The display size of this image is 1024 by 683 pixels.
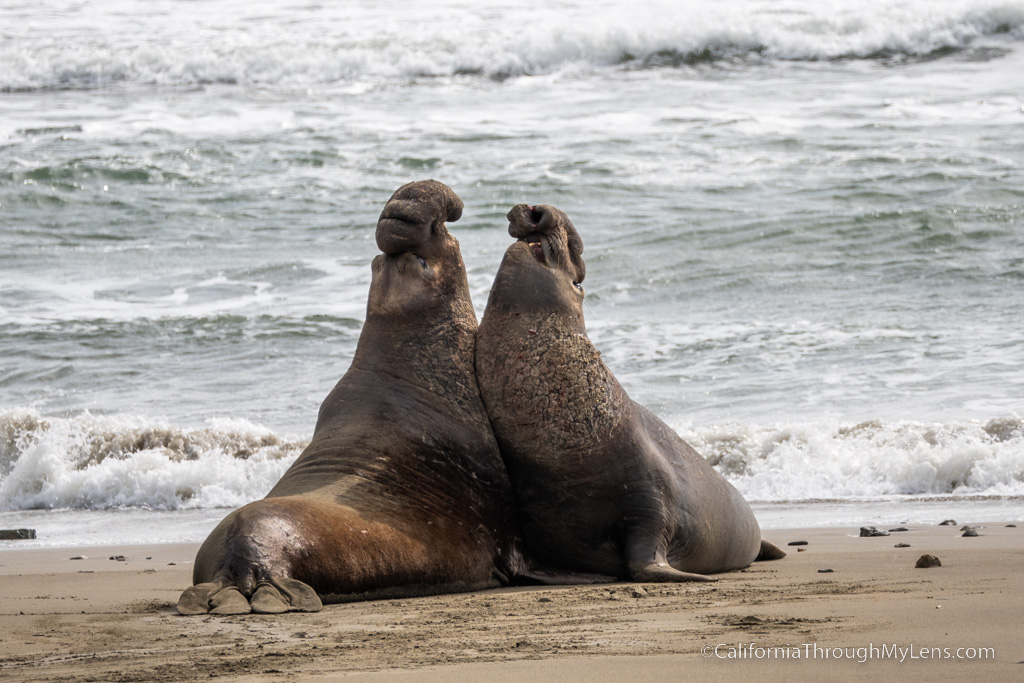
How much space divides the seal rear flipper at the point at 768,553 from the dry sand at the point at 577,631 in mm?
411

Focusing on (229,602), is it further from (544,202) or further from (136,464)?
(544,202)

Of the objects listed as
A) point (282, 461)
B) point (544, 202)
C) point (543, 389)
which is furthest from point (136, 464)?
point (544, 202)

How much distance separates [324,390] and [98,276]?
5.60 m

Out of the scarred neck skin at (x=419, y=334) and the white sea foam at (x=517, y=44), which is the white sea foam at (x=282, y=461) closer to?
the scarred neck skin at (x=419, y=334)

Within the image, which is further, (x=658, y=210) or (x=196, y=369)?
(x=658, y=210)

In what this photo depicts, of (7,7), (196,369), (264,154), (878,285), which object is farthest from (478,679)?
(7,7)

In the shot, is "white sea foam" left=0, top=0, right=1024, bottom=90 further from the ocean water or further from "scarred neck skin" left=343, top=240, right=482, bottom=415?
"scarred neck skin" left=343, top=240, right=482, bottom=415

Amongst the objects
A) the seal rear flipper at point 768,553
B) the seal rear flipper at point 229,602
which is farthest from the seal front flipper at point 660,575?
the seal rear flipper at point 229,602

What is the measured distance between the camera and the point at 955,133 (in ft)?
65.7

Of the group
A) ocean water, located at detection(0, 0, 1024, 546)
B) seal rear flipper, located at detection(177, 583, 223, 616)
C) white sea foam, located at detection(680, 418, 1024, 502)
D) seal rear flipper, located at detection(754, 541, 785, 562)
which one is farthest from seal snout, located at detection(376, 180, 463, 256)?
white sea foam, located at detection(680, 418, 1024, 502)

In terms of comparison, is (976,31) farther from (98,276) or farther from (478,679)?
(478,679)

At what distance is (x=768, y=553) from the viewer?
5.90 m

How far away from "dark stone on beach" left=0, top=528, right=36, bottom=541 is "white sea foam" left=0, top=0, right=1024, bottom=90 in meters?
19.9

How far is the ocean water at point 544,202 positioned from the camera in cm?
920
